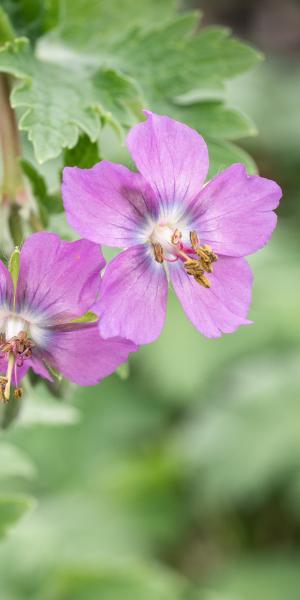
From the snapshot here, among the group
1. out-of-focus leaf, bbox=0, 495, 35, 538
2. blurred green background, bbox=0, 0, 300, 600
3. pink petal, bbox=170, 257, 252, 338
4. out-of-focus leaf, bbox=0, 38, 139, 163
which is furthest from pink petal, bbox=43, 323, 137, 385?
blurred green background, bbox=0, 0, 300, 600

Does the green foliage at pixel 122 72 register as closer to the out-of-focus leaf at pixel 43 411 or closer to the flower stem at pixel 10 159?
the flower stem at pixel 10 159

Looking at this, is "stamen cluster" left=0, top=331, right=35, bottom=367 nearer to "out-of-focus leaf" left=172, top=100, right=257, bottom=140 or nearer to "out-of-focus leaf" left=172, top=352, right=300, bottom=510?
"out-of-focus leaf" left=172, top=100, right=257, bottom=140

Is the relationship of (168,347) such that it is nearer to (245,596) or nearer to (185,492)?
(185,492)

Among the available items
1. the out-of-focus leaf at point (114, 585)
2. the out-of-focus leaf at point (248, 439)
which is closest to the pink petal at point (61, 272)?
the out-of-focus leaf at point (114, 585)

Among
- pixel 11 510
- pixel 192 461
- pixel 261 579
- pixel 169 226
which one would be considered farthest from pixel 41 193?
pixel 261 579

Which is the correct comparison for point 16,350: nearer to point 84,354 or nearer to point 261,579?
point 84,354

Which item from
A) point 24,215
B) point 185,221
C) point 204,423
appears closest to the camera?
point 185,221

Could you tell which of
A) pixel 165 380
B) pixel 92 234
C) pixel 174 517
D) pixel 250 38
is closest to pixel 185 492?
pixel 174 517
